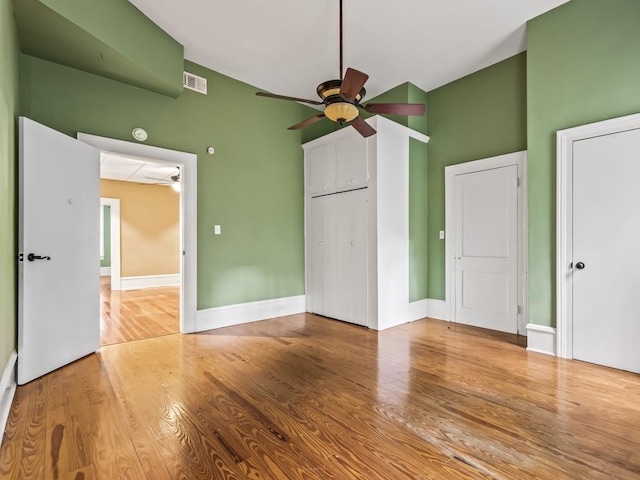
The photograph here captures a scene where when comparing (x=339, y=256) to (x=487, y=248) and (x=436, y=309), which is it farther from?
(x=487, y=248)

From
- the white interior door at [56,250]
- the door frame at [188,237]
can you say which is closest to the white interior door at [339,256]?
the door frame at [188,237]

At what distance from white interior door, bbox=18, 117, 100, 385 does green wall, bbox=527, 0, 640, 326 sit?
454 centimetres

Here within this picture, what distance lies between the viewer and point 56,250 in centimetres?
293

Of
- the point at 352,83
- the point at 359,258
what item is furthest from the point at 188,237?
the point at 352,83

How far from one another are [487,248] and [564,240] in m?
1.10

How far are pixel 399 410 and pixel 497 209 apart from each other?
3016mm

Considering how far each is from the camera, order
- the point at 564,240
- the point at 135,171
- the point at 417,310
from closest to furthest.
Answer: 1. the point at 564,240
2. the point at 417,310
3. the point at 135,171

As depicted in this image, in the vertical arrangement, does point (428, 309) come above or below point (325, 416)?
above

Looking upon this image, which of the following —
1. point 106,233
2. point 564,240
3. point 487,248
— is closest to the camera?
point 564,240

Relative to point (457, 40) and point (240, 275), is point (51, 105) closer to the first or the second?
point (240, 275)

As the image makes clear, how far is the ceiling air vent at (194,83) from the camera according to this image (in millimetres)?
3971

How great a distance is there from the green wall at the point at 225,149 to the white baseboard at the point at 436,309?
1985 millimetres

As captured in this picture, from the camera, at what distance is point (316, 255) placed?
502 centimetres

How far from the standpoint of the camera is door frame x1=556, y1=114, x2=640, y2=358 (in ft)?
10.3
